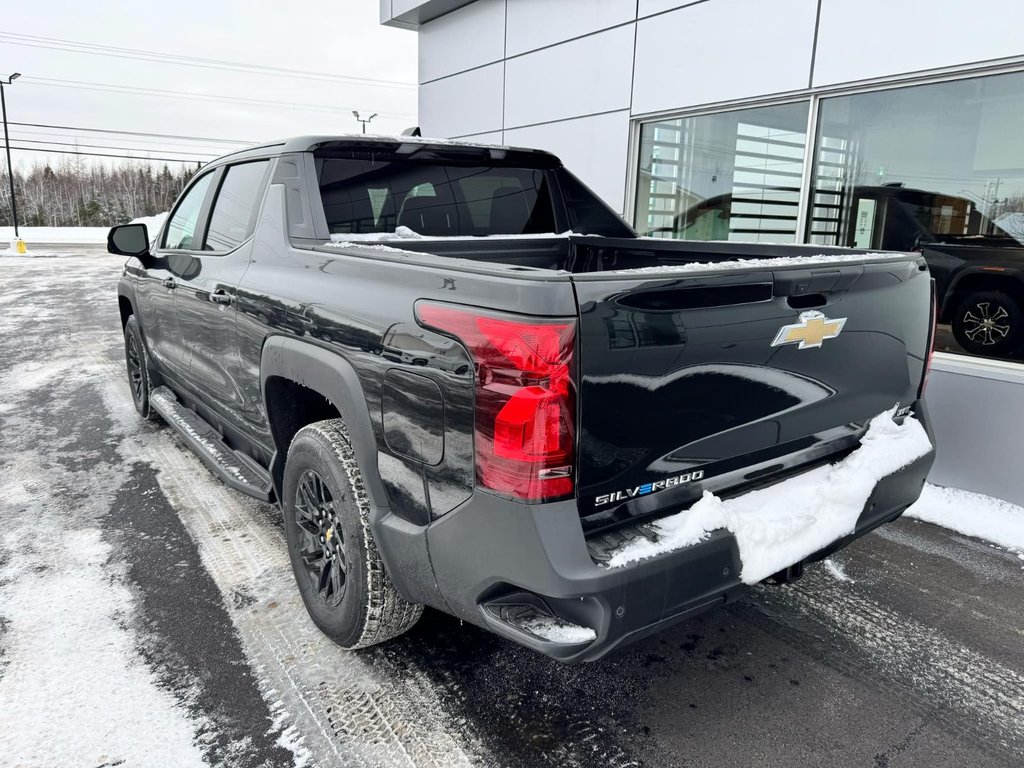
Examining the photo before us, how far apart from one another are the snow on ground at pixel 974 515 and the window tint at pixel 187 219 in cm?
463

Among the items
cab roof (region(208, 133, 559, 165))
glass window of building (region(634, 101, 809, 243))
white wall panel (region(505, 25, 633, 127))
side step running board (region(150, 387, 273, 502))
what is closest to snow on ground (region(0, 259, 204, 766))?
side step running board (region(150, 387, 273, 502))

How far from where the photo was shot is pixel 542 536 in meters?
1.77

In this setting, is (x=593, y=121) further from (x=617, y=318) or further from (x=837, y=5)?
(x=617, y=318)

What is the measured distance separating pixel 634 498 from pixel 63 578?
9.22 ft

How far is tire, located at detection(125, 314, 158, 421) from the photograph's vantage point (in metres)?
5.32

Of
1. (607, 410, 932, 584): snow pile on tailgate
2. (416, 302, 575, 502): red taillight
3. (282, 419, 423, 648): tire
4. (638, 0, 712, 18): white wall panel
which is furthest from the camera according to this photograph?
(638, 0, 712, 18): white wall panel

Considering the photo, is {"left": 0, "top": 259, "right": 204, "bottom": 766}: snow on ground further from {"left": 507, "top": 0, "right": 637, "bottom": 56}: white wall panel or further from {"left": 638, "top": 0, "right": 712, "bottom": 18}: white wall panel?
{"left": 507, "top": 0, "right": 637, "bottom": 56}: white wall panel

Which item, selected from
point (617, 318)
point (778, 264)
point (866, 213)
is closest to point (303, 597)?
point (617, 318)

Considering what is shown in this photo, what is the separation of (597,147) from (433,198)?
4.84 metres

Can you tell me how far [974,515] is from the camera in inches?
167

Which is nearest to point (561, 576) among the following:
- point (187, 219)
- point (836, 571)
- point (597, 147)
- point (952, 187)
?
point (836, 571)

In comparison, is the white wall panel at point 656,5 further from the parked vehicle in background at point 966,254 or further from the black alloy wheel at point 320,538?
the black alloy wheel at point 320,538

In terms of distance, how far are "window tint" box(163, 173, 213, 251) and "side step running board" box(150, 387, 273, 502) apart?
1037 millimetres

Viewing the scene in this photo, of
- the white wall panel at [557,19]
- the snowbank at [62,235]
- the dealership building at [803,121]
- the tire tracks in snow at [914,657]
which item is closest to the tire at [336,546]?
the tire tracks in snow at [914,657]
